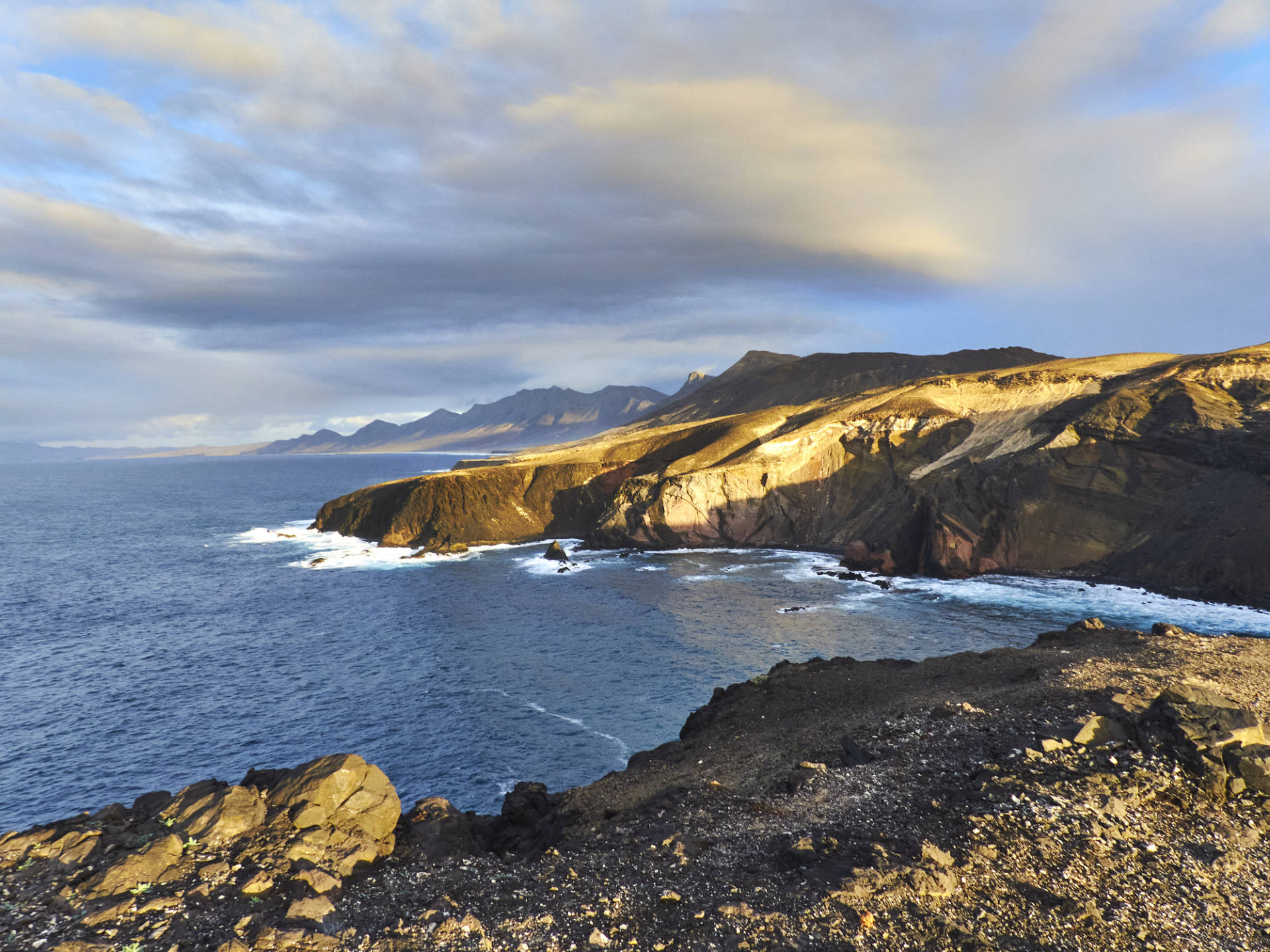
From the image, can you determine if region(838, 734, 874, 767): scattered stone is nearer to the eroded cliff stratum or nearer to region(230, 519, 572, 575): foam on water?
the eroded cliff stratum

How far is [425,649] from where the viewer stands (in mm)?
48000

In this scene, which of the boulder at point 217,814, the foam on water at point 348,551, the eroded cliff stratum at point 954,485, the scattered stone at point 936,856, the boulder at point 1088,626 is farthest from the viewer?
the foam on water at point 348,551

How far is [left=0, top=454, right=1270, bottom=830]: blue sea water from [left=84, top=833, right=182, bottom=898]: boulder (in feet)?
49.1

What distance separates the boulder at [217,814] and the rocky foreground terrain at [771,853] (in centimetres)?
6

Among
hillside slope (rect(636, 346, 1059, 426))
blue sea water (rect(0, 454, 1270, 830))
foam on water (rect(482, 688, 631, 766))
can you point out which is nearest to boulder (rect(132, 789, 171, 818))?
blue sea water (rect(0, 454, 1270, 830))

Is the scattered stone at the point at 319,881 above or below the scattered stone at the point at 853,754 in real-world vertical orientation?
above

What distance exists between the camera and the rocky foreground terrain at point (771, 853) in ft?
39.5

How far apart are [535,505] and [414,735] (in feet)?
226

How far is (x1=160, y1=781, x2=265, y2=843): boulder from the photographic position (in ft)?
48.7

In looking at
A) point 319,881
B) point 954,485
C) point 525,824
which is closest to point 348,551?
point 525,824

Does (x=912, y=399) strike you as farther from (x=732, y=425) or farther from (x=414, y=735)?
(x=414, y=735)

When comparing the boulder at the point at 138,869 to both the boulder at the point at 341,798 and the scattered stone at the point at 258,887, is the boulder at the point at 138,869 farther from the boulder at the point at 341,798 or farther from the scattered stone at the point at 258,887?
the boulder at the point at 341,798

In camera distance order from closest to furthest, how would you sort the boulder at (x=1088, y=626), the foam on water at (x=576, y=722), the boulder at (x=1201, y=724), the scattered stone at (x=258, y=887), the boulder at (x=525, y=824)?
1. the scattered stone at (x=258, y=887)
2. the boulder at (x=1201, y=724)
3. the boulder at (x=525, y=824)
4. the foam on water at (x=576, y=722)
5. the boulder at (x=1088, y=626)

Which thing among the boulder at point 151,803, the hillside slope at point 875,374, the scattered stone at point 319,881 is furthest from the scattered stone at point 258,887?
the hillside slope at point 875,374
